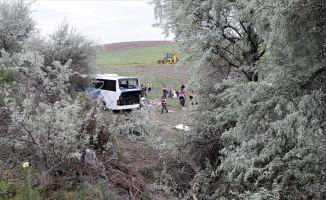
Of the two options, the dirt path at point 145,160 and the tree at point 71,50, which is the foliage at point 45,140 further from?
the tree at point 71,50

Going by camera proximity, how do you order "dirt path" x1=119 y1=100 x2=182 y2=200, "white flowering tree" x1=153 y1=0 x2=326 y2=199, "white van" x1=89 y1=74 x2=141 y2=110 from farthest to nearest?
"white van" x1=89 y1=74 x2=141 y2=110, "dirt path" x1=119 y1=100 x2=182 y2=200, "white flowering tree" x1=153 y1=0 x2=326 y2=199

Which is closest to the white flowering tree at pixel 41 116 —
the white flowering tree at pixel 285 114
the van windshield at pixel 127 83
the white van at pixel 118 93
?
the white flowering tree at pixel 285 114

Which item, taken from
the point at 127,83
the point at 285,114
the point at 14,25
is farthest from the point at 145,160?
the point at 127,83

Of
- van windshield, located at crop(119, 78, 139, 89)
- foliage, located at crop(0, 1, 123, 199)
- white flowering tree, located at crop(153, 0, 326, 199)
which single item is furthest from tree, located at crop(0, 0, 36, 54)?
white flowering tree, located at crop(153, 0, 326, 199)

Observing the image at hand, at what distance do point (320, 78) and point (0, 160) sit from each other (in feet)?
15.5

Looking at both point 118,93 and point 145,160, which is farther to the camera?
point 118,93

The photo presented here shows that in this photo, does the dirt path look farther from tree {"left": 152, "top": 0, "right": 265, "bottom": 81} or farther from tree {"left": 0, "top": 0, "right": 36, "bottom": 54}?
tree {"left": 0, "top": 0, "right": 36, "bottom": 54}

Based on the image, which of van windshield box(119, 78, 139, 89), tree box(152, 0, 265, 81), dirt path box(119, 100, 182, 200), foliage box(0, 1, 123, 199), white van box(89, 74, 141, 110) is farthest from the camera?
van windshield box(119, 78, 139, 89)

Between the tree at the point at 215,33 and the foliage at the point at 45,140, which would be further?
the tree at the point at 215,33

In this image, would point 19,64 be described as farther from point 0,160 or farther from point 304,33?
point 304,33

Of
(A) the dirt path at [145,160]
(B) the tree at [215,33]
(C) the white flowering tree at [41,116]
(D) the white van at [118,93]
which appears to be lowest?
(A) the dirt path at [145,160]

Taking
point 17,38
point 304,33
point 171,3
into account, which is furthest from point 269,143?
point 17,38

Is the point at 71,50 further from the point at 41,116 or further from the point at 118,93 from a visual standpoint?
the point at 41,116

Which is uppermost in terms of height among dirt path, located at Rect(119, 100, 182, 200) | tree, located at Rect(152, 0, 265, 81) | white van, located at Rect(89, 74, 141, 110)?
tree, located at Rect(152, 0, 265, 81)
